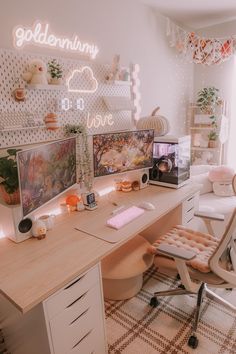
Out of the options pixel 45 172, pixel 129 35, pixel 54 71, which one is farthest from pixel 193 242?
pixel 129 35

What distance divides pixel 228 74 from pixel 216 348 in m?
3.19

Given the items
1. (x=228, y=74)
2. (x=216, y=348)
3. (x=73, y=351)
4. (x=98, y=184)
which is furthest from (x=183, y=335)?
(x=228, y=74)

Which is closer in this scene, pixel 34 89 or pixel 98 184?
pixel 34 89

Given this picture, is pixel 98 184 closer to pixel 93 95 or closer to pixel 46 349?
pixel 93 95

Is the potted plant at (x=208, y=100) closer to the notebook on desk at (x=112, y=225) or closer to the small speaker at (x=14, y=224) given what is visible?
the notebook on desk at (x=112, y=225)

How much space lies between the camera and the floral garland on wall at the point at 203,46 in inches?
116

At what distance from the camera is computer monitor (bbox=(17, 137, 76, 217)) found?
51.1 inches

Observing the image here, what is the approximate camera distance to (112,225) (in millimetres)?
1619

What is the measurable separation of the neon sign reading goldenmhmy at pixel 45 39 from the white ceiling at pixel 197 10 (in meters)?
1.13

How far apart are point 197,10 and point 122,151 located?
2.01m

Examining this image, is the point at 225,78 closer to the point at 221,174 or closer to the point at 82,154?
the point at 221,174

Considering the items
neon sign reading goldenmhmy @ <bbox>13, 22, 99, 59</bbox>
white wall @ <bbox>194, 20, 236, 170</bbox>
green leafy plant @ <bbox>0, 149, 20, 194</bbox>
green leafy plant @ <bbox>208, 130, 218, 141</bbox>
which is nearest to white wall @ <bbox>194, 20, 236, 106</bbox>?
white wall @ <bbox>194, 20, 236, 170</bbox>

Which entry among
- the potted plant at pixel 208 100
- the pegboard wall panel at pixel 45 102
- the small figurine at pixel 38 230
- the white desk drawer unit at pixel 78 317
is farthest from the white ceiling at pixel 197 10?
the white desk drawer unit at pixel 78 317

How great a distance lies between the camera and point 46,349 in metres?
1.13
